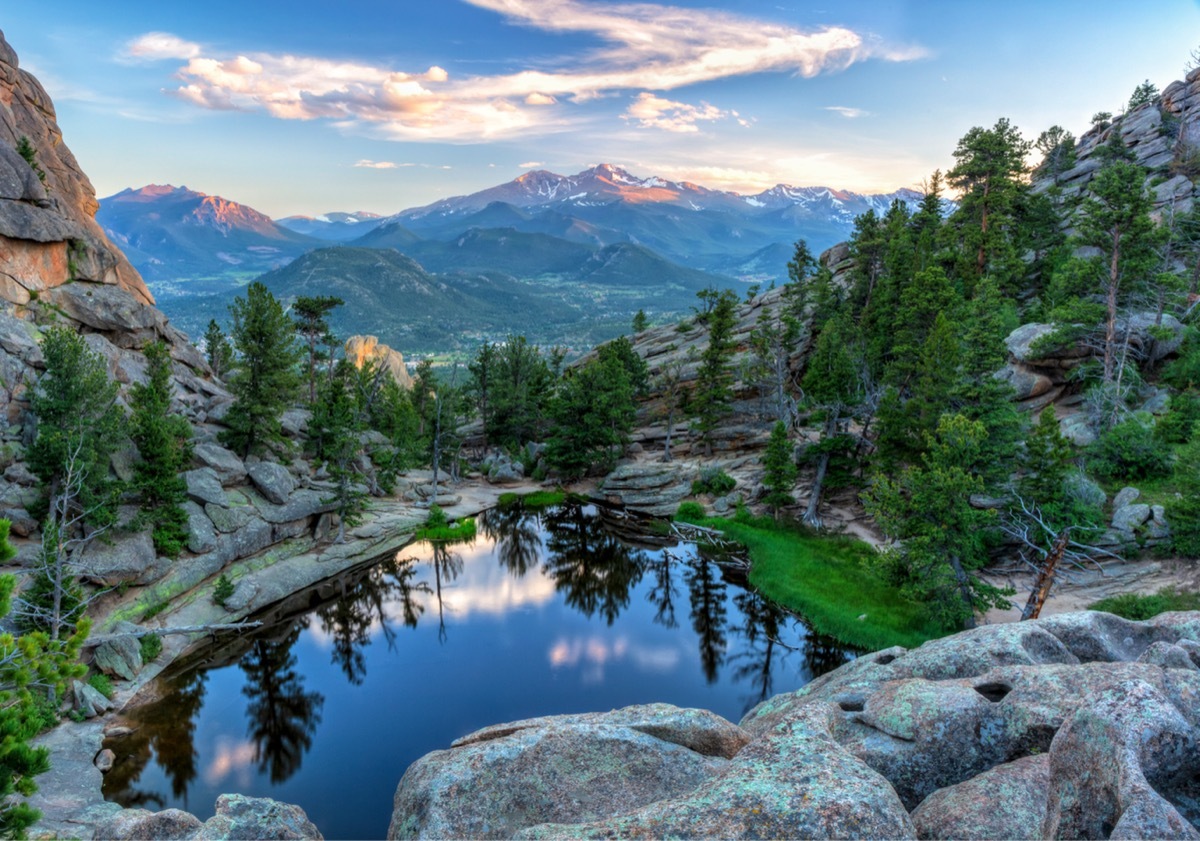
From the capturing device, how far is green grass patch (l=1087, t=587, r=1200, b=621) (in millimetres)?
26484

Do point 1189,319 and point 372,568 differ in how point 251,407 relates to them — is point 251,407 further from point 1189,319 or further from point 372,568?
point 1189,319

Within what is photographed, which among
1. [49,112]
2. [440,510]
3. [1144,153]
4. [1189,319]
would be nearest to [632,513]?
[440,510]

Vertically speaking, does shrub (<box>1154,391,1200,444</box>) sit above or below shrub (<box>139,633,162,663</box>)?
above

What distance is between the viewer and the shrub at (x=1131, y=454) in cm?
3494

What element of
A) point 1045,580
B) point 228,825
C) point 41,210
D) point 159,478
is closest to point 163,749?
point 159,478

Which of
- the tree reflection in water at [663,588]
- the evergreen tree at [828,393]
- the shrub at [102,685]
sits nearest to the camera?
the shrub at [102,685]

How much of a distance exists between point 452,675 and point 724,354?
4956 cm

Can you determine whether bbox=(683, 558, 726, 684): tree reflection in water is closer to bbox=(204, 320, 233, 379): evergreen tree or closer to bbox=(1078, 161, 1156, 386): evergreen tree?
bbox=(1078, 161, 1156, 386): evergreen tree

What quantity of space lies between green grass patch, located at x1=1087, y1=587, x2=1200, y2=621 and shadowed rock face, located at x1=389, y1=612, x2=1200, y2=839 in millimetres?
15638

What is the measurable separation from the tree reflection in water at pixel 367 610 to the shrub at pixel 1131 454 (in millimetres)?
43474

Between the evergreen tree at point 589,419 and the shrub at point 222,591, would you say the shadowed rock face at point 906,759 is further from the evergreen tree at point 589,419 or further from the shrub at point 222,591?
the evergreen tree at point 589,419

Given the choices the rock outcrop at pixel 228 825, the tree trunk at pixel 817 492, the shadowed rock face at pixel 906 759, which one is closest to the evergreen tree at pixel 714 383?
the tree trunk at pixel 817 492

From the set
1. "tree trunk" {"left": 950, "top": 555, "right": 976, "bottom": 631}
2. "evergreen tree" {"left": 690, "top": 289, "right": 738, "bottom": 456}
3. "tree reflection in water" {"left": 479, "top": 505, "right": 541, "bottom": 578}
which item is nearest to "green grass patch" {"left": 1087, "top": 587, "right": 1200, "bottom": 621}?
"tree trunk" {"left": 950, "top": 555, "right": 976, "bottom": 631}

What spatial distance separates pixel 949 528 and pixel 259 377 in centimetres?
4871
